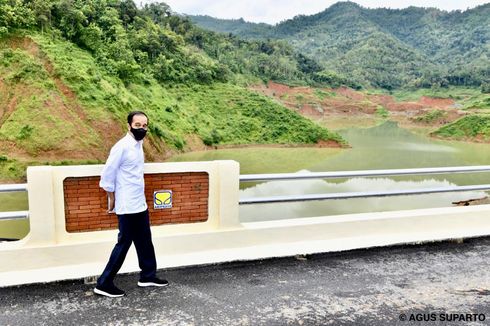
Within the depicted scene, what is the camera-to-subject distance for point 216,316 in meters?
3.70

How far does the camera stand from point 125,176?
3.89 m

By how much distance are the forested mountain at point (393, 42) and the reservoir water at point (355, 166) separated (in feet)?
122

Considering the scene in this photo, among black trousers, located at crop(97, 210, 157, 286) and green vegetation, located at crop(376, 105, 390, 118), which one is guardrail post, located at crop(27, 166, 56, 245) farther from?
green vegetation, located at crop(376, 105, 390, 118)

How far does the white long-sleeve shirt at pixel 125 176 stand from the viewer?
12.6 feet

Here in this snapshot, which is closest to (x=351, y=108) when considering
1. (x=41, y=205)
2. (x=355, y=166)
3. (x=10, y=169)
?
(x=355, y=166)

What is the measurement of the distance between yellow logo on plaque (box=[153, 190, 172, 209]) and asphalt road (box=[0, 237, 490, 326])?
2.34ft

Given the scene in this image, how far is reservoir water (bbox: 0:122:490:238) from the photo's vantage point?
20.5m

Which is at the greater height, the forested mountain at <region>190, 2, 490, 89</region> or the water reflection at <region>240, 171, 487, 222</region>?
the forested mountain at <region>190, 2, 490, 89</region>

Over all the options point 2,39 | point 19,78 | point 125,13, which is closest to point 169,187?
point 19,78

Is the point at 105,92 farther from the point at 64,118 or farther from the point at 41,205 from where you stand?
the point at 41,205

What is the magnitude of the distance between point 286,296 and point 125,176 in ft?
5.71

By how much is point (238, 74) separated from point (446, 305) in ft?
228

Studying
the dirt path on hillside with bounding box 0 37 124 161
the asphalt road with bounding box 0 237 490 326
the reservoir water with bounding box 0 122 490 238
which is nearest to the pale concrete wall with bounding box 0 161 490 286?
the asphalt road with bounding box 0 237 490 326

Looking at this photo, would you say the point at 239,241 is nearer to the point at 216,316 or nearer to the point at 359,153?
the point at 216,316
